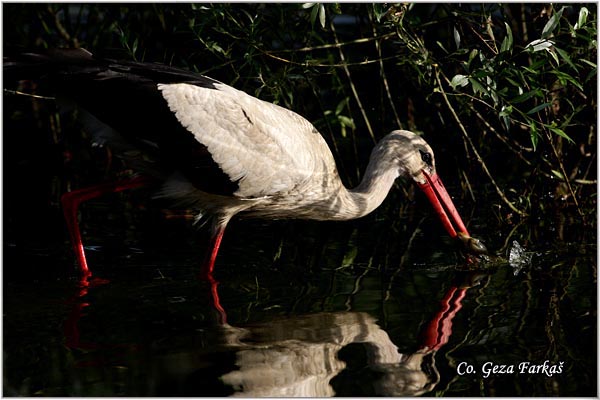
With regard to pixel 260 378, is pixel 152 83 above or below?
above

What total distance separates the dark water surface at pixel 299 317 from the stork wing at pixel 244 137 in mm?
637

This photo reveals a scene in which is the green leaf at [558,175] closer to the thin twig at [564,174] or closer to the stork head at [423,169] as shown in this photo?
the thin twig at [564,174]

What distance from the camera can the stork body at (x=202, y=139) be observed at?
6.40 metres

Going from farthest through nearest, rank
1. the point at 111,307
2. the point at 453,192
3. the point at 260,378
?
1. the point at 453,192
2. the point at 111,307
3. the point at 260,378

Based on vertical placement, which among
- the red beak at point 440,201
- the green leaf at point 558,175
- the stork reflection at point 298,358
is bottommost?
the stork reflection at point 298,358

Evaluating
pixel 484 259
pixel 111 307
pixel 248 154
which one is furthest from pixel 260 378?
pixel 484 259

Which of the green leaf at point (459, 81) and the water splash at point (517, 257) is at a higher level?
the green leaf at point (459, 81)

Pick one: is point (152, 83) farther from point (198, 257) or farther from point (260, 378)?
point (260, 378)

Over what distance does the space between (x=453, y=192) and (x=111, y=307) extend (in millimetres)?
4122

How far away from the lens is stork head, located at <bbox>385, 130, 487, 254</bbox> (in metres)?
7.25

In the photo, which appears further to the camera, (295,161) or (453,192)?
(453,192)

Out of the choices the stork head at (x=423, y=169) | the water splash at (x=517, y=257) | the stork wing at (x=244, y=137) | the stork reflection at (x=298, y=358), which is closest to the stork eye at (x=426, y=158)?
the stork head at (x=423, y=169)

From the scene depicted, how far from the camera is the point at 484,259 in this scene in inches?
269

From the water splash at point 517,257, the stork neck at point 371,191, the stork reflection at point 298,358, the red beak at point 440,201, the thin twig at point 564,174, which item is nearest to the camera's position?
the stork reflection at point 298,358
